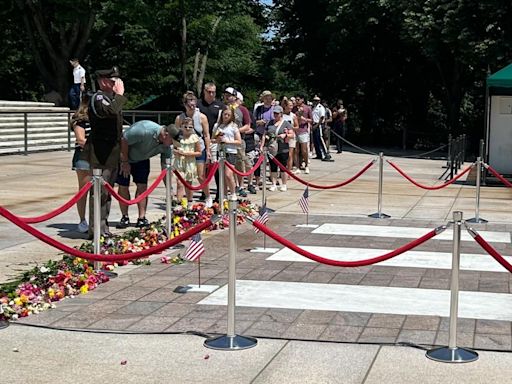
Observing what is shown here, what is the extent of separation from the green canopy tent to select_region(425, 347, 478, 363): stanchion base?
50.0 feet

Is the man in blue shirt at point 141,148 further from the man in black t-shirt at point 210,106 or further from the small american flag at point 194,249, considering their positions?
the small american flag at point 194,249

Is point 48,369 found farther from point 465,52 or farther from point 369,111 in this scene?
point 369,111

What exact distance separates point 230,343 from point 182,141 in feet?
23.1

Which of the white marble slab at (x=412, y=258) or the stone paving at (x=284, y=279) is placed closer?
the stone paving at (x=284, y=279)

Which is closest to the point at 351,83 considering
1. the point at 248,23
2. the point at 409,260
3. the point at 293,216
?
the point at 248,23

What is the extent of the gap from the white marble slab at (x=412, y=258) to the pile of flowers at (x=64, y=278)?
1.41m

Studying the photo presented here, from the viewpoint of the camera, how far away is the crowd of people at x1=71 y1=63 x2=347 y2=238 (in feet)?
33.3

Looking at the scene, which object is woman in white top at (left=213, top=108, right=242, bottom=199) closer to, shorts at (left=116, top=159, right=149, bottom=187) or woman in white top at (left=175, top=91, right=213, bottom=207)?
woman in white top at (left=175, top=91, right=213, bottom=207)

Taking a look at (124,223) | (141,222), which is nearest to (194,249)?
(141,222)

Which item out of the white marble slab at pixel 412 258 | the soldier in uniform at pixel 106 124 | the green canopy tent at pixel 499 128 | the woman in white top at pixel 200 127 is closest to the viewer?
the white marble slab at pixel 412 258

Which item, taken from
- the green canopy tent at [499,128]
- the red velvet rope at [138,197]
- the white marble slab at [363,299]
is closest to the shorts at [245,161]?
the red velvet rope at [138,197]

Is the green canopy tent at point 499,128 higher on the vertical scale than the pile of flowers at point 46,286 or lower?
higher

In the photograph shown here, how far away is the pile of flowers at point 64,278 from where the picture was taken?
7.36 meters

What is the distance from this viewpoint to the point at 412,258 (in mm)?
10227
